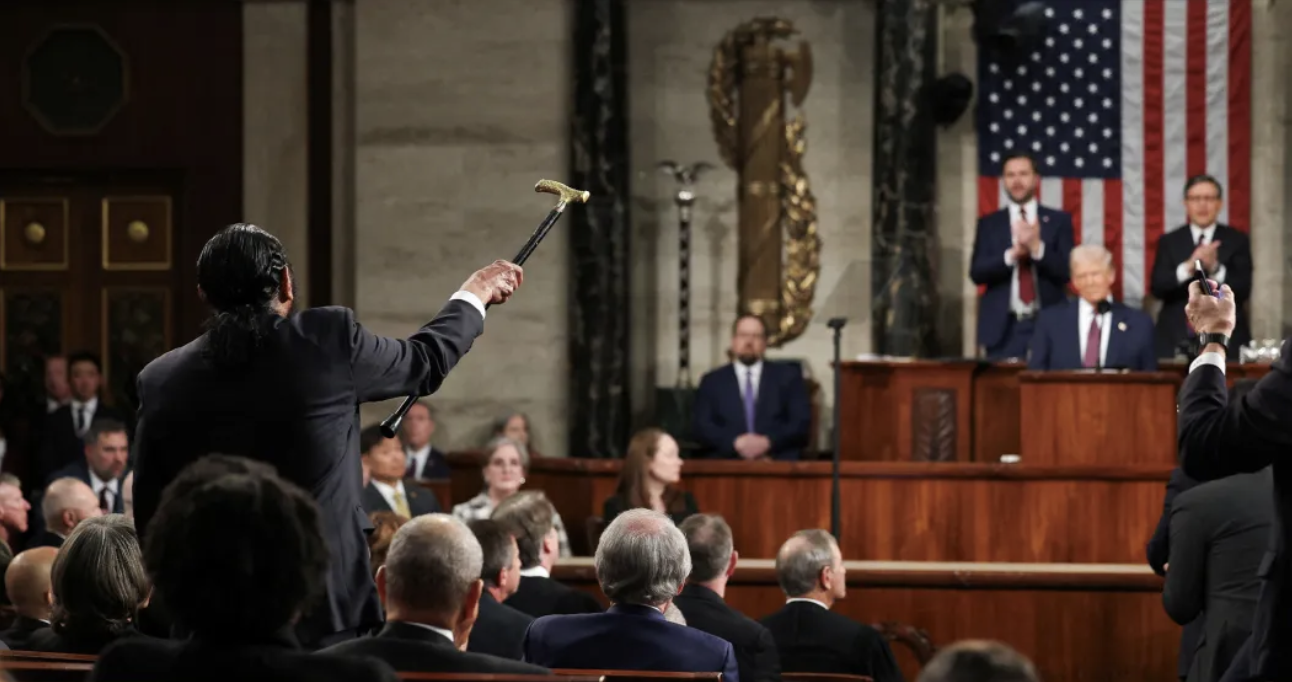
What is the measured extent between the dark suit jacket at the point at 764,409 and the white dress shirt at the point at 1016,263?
1384 millimetres

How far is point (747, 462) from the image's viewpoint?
9750mm

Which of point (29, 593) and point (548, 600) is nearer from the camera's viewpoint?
point (29, 593)

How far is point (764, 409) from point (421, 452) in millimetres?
1951

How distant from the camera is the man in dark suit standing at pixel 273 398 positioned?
13.3 feet

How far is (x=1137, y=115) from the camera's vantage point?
12734mm

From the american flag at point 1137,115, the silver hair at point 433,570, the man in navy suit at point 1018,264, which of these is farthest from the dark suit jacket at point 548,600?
the american flag at point 1137,115

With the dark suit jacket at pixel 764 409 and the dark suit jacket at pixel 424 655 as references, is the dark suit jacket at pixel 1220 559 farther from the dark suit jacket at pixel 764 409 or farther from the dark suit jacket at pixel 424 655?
the dark suit jacket at pixel 764 409

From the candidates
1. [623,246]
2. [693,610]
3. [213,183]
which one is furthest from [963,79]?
[693,610]

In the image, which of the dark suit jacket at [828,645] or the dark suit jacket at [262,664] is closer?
the dark suit jacket at [262,664]

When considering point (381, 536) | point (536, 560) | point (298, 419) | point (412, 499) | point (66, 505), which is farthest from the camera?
point (412, 499)

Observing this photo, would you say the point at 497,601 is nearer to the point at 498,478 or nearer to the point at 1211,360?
the point at 1211,360

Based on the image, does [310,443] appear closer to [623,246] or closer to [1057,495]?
[1057,495]

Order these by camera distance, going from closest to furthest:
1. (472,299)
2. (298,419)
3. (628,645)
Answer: (298,419)
(472,299)
(628,645)

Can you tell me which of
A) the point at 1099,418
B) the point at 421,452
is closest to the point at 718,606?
the point at 1099,418
